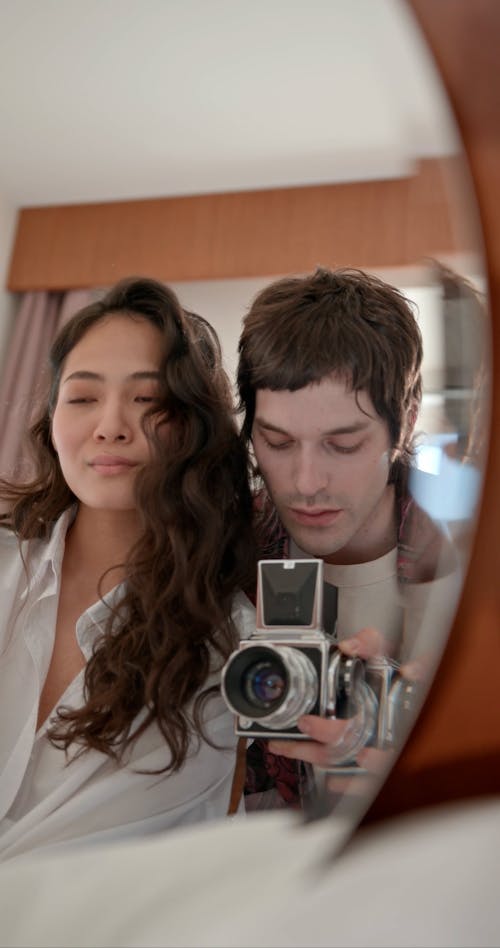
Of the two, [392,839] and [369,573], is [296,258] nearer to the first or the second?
[369,573]

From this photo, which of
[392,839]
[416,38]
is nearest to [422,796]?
[392,839]

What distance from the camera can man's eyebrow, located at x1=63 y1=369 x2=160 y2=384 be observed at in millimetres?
401

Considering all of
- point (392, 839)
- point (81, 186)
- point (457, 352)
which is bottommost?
point (392, 839)

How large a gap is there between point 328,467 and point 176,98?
0.72ft

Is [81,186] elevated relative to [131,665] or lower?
elevated

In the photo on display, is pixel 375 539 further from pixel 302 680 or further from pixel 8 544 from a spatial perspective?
pixel 8 544

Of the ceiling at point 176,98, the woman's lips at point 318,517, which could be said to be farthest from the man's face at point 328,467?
the ceiling at point 176,98

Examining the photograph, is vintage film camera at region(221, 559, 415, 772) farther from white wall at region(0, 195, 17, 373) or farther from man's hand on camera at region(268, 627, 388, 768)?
white wall at region(0, 195, 17, 373)

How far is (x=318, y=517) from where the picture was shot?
0.37 m

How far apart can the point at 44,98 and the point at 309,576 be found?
305 mm

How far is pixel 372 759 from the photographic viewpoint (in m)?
0.31

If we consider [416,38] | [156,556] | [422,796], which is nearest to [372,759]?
[422,796]

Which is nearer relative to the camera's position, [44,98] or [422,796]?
[422,796]

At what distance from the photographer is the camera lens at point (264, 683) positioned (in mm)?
333
